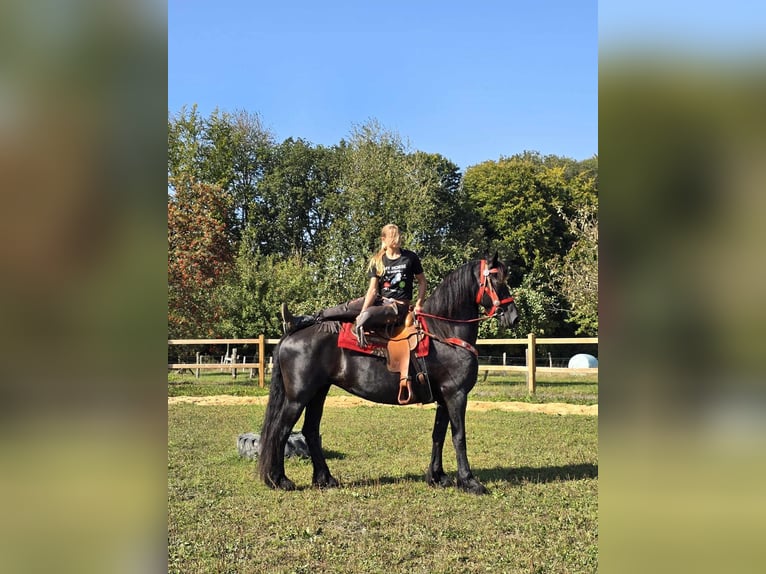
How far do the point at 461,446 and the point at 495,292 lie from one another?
1575 millimetres

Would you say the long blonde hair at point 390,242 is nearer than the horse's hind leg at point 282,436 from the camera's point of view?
No

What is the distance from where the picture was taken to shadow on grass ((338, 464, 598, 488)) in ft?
23.0

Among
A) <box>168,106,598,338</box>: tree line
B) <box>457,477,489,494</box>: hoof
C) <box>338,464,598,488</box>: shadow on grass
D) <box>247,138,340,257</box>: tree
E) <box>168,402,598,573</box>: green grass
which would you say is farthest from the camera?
<box>247,138,340,257</box>: tree

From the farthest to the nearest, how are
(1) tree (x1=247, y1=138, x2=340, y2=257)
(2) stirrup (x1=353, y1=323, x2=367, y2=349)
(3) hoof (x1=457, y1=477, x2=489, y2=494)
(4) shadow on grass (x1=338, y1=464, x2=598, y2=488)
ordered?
(1) tree (x1=247, y1=138, x2=340, y2=257), (4) shadow on grass (x1=338, y1=464, x2=598, y2=488), (2) stirrup (x1=353, y1=323, x2=367, y2=349), (3) hoof (x1=457, y1=477, x2=489, y2=494)

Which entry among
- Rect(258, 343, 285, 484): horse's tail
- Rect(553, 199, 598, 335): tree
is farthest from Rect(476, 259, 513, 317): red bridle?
Rect(553, 199, 598, 335): tree

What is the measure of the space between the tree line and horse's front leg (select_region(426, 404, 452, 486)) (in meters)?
12.4

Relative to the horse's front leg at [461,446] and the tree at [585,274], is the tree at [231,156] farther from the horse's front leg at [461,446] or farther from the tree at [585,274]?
the horse's front leg at [461,446]

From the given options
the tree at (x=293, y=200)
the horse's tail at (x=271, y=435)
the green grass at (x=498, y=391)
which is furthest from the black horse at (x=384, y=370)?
the tree at (x=293, y=200)

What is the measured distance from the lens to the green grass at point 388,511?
4.49 metres

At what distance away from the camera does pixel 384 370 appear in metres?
6.89

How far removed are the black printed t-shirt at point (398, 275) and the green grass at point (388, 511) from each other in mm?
1932

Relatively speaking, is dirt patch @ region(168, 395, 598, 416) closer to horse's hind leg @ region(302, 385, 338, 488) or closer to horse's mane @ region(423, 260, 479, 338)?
horse's mane @ region(423, 260, 479, 338)

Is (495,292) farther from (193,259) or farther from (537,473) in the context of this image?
(193,259)
